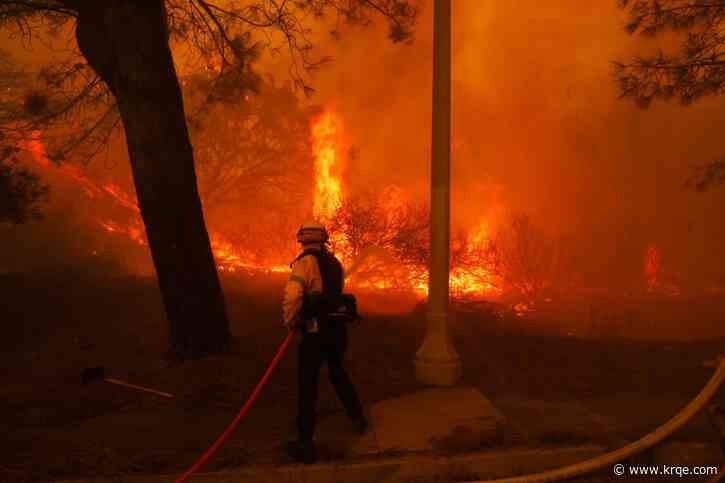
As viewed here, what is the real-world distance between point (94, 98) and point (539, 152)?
18233 millimetres

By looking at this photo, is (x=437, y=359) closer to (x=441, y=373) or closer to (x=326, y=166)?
(x=441, y=373)

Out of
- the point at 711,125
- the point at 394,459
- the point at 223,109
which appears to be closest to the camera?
the point at 394,459

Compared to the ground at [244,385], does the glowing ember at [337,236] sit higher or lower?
higher

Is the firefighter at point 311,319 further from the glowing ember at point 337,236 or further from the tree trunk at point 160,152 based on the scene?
the glowing ember at point 337,236

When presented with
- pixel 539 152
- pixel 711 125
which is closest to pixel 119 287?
pixel 539 152

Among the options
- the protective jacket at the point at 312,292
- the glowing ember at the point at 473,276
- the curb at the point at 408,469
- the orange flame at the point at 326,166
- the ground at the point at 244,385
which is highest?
the orange flame at the point at 326,166

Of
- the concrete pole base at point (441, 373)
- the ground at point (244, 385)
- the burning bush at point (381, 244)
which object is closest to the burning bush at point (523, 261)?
the burning bush at point (381, 244)

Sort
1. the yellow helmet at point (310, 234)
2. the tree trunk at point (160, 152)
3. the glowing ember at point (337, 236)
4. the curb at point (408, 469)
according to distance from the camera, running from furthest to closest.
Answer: the glowing ember at point (337, 236)
the tree trunk at point (160, 152)
the yellow helmet at point (310, 234)
the curb at point (408, 469)

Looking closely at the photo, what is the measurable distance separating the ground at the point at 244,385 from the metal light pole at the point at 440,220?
0.35 metres

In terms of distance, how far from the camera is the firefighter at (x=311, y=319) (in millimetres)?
4184

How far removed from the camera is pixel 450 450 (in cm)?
425

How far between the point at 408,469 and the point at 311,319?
127cm

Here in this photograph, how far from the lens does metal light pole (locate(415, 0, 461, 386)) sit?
19.2 ft

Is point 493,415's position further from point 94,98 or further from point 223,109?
point 223,109
